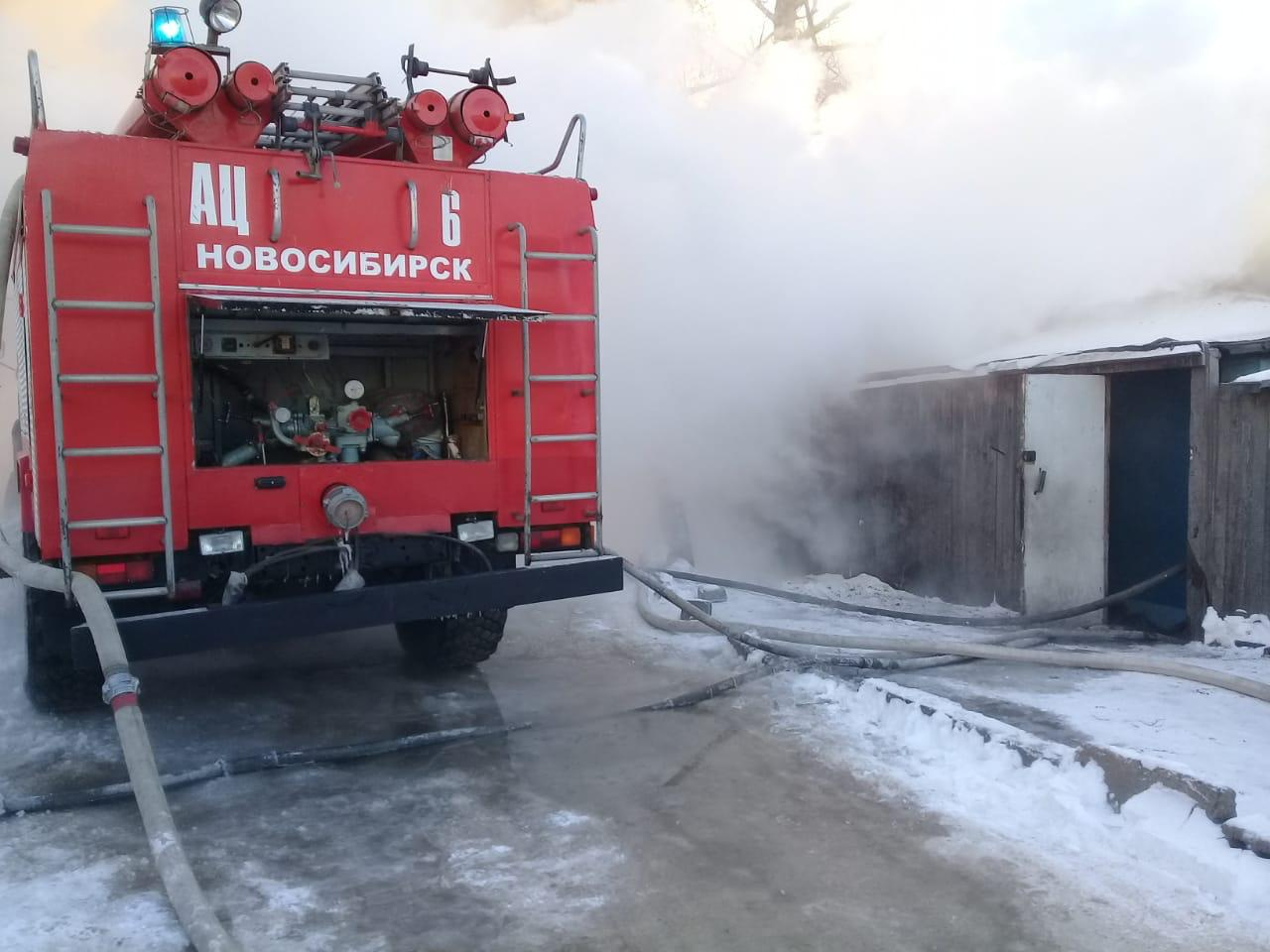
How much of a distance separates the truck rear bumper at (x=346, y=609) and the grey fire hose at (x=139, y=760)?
218 millimetres

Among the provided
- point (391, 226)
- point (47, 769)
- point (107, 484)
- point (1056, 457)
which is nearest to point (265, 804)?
point (47, 769)

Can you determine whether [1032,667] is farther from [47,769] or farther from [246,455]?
[47,769]

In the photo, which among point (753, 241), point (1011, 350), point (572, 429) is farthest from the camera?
point (753, 241)

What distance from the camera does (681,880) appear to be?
12.3ft

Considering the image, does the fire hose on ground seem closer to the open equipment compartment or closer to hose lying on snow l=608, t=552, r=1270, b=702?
hose lying on snow l=608, t=552, r=1270, b=702

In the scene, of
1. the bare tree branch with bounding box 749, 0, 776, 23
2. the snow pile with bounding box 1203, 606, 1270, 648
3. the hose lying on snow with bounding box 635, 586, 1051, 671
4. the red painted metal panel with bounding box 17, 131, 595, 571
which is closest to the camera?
the red painted metal panel with bounding box 17, 131, 595, 571

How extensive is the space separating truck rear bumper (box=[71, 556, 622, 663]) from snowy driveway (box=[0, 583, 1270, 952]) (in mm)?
639

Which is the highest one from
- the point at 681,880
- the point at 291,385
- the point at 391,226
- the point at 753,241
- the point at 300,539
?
the point at 753,241

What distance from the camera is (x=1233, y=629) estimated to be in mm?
7227

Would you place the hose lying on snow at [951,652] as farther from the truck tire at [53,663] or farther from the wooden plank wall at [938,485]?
the truck tire at [53,663]

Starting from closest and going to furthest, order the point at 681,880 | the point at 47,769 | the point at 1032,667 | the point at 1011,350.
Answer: the point at 681,880
the point at 47,769
the point at 1032,667
the point at 1011,350

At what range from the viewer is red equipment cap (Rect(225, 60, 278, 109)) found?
5.11m

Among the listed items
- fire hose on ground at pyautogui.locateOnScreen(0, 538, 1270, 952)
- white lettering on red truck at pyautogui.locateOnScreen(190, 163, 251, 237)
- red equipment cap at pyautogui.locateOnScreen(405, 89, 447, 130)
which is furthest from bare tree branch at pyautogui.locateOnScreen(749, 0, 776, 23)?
white lettering on red truck at pyautogui.locateOnScreen(190, 163, 251, 237)

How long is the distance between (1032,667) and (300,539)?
4.32 meters
